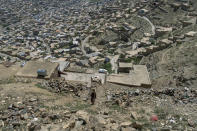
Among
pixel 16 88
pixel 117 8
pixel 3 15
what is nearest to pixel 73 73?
pixel 16 88

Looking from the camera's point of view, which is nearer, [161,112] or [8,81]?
[161,112]

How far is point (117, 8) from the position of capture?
6253cm

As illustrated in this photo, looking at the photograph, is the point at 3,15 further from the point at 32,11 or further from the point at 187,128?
the point at 187,128

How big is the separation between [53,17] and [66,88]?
58.6m

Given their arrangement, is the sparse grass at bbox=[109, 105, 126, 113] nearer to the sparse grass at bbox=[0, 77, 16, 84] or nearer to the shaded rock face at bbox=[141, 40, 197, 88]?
the sparse grass at bbox=[0, 77, 16, 84]

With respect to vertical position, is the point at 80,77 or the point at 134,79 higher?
the point at 80,77

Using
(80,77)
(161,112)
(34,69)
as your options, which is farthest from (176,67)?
(34,69)

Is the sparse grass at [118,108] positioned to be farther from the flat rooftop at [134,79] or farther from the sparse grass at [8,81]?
the sparse grass at [8,81]

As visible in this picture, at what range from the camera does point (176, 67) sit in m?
17.9

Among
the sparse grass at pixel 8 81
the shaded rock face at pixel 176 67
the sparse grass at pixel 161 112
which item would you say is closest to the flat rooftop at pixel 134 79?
the shaded rock face at pixel 176 67

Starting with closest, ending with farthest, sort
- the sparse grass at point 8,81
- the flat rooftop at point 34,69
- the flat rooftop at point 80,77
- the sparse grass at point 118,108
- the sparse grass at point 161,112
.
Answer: the sparse grass at point 161,112 → the sparse grass at point 118,108 → the sparse grass at point 8,81 → the flat rooftop at point 34,69 → the flat rooftop at point 80,77

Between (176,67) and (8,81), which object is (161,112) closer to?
(8,81)

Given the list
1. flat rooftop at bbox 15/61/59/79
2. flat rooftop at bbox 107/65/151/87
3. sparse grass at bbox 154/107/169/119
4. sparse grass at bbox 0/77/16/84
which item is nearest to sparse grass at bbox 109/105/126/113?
sparse grass at bbox 154/107/169/119

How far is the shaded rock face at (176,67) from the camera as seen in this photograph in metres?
15.3
